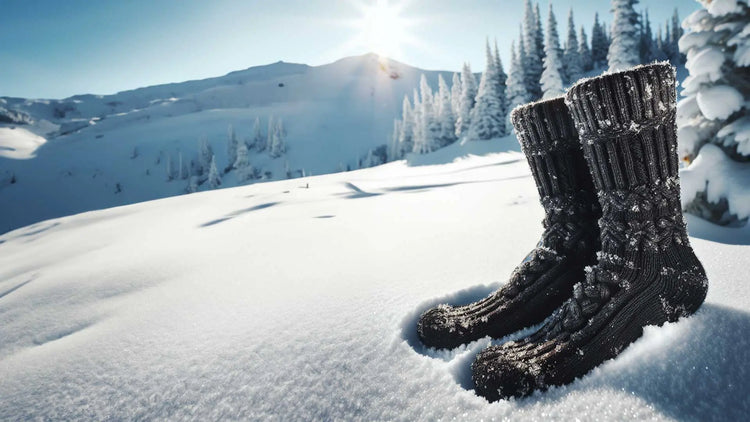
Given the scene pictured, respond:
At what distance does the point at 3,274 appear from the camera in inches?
127

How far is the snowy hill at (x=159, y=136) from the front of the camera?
2297 inches

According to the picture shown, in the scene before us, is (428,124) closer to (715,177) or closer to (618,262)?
(715,177)

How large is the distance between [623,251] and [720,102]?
8.08 ft

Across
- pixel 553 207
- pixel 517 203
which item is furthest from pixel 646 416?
pixel 517 203

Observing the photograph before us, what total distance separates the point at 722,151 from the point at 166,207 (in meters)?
7.49

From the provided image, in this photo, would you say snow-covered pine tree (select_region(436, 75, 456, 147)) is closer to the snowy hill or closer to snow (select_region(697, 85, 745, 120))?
the snowy hill

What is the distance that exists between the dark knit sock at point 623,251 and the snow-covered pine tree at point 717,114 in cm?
170

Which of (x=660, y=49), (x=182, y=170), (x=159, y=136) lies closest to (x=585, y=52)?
(x=660, y=49)

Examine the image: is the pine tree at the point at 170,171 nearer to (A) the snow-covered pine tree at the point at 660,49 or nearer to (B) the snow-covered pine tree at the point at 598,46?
(B) the snow-covered pine tree at the point at 598,46

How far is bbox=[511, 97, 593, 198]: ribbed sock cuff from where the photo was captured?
1223 millimetres

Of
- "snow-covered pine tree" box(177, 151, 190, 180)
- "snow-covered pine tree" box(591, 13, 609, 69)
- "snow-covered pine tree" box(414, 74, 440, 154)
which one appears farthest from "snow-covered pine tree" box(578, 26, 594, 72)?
"snow-covered pine tree" box(177, 151, 190, 180)

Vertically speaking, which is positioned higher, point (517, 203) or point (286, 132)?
point (286, 132)

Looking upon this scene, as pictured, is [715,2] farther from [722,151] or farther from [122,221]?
[122,221]

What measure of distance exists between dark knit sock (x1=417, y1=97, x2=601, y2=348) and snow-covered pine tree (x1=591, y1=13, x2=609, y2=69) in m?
55.7
